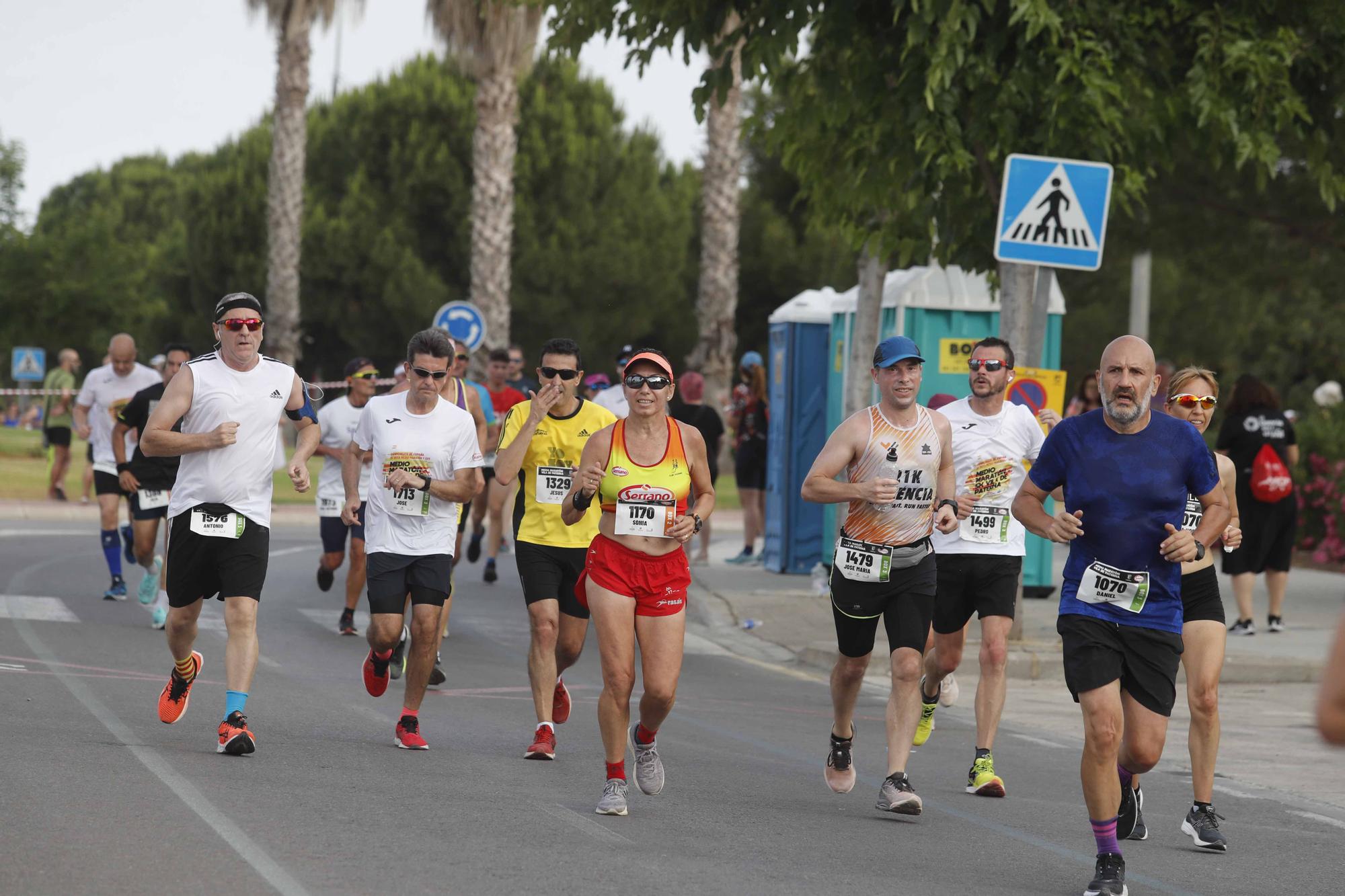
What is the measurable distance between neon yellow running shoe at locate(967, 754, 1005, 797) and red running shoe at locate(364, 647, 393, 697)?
9.73 ft

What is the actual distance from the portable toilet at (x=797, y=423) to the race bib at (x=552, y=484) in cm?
921

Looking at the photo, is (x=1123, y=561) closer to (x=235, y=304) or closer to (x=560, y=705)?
(x=560, y=705)

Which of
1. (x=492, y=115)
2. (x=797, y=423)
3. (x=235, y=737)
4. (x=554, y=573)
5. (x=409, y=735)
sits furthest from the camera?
(x=492, y=115)

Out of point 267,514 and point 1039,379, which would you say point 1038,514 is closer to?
point 267,514

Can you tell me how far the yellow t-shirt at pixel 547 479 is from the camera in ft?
29.5

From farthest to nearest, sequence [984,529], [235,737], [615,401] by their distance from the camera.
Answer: [615,401], [984,529], [235,737]

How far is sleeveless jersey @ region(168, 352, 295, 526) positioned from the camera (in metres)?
8.31

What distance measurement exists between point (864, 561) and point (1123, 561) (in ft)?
4.93

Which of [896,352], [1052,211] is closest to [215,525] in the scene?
[896,352]

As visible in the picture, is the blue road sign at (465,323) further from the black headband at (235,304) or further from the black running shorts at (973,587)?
the black running shorts at (973,587)

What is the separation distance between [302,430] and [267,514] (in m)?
0.58

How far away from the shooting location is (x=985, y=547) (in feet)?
28.5

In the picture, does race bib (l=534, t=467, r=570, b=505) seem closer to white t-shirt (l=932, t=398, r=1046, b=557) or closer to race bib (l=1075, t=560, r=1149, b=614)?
white t-shirt (l=932, t=398, r=1046, b=557)

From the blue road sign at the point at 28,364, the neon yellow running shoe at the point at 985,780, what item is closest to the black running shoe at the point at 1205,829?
the neon yellow running shoe at the point at 985,780
